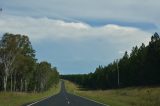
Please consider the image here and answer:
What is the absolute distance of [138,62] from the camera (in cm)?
12412

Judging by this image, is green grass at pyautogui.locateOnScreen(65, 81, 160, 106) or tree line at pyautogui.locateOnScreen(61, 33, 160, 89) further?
tree line at pyautogui.locateOnScreen(61, 33, 160, 89)

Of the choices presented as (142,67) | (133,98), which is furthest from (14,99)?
(142,67)

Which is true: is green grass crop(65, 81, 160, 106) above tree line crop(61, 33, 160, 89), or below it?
below

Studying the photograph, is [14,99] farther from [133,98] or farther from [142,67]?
[142,67]

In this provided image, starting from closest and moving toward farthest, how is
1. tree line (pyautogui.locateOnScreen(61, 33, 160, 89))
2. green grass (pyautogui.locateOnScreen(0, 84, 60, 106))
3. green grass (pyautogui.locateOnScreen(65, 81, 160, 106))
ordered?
green grass (pyautogui.locateOnScreen(65, 81, 160, 106)) < green grass (pyautogui.locateOnScreen(0, 84, 60, 106)) < tree line (pyautogui.locateOnScreen(61, 33, 160, 89))

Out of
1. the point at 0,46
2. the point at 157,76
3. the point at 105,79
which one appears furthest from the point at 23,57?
the point at 105,79

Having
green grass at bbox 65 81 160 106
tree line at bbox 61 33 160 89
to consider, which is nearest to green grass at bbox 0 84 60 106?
green grass at bbox 65 81 160 106

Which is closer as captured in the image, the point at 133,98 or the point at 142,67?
the point at 133,98

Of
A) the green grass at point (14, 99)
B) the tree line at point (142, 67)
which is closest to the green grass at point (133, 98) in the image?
the green grass at point (14, 99)

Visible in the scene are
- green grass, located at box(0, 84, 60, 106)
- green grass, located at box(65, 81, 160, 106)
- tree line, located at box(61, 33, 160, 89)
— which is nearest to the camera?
green grass, located at box(65, 81, 160, 106)

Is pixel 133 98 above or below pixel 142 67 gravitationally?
below

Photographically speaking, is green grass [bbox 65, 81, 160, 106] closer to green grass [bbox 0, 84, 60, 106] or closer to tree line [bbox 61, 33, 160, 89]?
green grass [bbox 0, 84, 60, 106]

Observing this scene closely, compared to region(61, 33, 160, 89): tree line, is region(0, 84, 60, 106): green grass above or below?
below

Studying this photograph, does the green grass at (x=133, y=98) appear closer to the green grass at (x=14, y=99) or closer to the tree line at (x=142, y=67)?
the green grass at (x=14, y=99)
